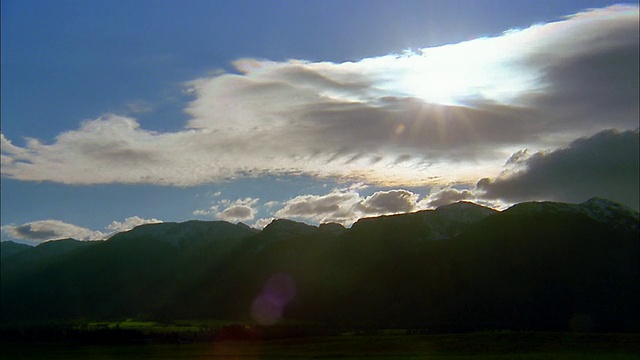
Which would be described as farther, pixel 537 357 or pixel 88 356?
pixel 88 356

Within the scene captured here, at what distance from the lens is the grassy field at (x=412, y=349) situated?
286 ft

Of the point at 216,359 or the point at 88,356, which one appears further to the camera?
the point at 88,356

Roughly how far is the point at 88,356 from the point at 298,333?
58321 mm

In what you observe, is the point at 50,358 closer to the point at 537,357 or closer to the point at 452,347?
the point at 452,347

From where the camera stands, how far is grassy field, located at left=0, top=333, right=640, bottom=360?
87.2 meters

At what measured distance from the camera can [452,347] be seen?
9831cm

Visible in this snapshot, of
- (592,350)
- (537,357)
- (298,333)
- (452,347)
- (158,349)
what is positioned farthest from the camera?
(298,333)

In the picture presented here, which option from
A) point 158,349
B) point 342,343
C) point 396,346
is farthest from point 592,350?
point 158,349

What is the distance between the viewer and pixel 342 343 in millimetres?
109125

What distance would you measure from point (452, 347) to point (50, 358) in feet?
232

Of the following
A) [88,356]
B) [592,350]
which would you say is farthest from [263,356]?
[592,350]

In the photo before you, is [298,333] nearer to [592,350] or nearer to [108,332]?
[108,332]

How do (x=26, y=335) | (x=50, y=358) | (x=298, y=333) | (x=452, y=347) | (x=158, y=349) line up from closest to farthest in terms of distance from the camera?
(x=452, y=347)
(x=50, y=358)
(x=158, y=349)
(x=298, y=333)
(x=26, y=335)

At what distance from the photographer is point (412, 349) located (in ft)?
326
